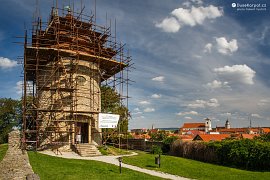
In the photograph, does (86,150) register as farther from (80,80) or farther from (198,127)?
(198,127)

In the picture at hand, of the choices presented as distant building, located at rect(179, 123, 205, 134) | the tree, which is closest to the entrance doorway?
the tree

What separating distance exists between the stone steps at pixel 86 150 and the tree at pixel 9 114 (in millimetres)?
25087

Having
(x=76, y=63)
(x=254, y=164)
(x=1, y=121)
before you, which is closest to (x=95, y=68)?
(x=76, y=63)

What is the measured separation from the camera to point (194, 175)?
14734mm

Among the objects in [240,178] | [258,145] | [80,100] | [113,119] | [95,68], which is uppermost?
[95,68]

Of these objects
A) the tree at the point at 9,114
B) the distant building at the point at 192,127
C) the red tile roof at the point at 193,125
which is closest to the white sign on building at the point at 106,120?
the tree at the point at 9,114

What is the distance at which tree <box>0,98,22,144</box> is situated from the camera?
4141 centimetres

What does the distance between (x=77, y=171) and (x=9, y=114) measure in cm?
3327

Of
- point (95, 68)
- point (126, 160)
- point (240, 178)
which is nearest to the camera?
point (240, 178)

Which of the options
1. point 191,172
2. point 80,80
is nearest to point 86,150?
point 80,80

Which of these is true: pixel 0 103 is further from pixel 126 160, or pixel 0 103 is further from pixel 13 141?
pixel 126 160

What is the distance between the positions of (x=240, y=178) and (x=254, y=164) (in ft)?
14.9

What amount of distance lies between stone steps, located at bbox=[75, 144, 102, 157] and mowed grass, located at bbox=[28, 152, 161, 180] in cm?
389

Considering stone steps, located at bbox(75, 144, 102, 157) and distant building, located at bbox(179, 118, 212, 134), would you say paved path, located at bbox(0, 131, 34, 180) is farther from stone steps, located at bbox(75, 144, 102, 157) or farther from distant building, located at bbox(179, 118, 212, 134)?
distant building, located at bbox(179, 118, 212, 134)
